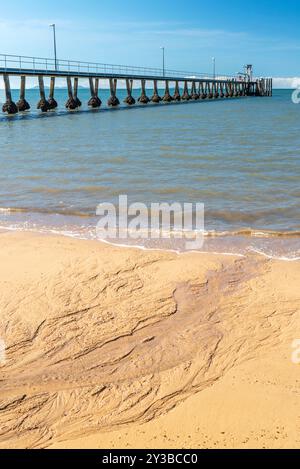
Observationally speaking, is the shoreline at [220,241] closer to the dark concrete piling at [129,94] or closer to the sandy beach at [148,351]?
the sandy beach at [148,351]

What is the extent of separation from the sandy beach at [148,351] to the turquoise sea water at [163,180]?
4.84 feet

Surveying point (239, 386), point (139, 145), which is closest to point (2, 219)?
point (239, 386)

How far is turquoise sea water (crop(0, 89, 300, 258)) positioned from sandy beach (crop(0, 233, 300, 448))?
4.84 ft

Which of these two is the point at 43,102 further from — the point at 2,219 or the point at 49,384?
the point at 49,384

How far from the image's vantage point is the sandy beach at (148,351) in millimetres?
3207

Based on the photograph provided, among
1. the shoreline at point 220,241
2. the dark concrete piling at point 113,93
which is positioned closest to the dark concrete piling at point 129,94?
the dark concrete piling at point 113,93

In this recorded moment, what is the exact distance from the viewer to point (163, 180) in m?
11.5

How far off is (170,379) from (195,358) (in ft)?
1.18

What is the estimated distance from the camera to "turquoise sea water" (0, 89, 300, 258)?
8078 millimetres

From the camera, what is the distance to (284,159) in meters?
14.3

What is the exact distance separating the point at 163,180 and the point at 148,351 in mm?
7651

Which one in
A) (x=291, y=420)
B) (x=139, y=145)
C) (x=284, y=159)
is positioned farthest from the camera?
(x=139, y=145)

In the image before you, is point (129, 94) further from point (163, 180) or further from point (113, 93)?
point (163, 180)

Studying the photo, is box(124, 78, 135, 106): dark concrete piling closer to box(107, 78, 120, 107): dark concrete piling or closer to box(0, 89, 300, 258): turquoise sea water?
box(107, 78, 120, 107): dark concrete piling
